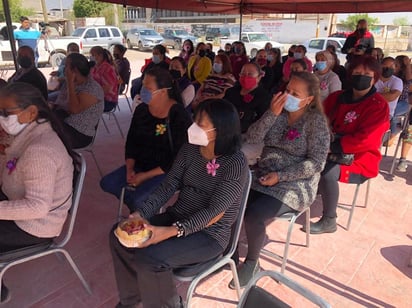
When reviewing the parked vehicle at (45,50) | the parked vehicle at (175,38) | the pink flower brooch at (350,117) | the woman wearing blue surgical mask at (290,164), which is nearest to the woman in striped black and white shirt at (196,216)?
the woman wearing blue surgical mask at (290,164)

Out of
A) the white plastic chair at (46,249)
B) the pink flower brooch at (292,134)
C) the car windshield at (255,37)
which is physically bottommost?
the white plastic chair at (46,249)

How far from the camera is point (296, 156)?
95.0 inches

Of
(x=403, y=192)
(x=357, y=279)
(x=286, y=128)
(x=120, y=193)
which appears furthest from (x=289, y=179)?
(x=403, y=192)

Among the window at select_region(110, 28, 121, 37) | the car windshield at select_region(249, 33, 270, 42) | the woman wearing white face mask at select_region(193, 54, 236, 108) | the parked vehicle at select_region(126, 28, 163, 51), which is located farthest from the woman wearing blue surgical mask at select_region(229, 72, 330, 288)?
the parked vehicle at select_region(126, 28, 163, 51)

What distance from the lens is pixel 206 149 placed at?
6.15 ft

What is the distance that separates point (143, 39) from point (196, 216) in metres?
20.0

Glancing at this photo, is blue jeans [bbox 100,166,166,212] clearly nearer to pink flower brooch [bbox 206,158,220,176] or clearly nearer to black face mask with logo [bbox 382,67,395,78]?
pink flower brooch [bbox 206,158,220,176]

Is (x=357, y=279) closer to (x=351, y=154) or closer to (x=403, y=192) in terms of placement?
(x=351, y=154)

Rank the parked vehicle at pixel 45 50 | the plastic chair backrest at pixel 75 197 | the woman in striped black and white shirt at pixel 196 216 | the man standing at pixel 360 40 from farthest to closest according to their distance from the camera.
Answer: the parked vehicle at pixel 45 50 → the man standing at pixel 360 40 → the plastic chair backrest at pixel 75 197 → the woman in striped black and white shirt at pixel 196 216

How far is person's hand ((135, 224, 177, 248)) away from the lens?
1.63 metres

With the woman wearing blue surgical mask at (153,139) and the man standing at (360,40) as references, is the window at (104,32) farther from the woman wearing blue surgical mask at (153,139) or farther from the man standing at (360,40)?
the woman wearing blue surgical mask at (153,139)

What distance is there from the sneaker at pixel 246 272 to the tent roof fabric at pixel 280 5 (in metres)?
5.22

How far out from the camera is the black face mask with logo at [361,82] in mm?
2773

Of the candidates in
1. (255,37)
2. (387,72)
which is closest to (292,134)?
(387,72)
